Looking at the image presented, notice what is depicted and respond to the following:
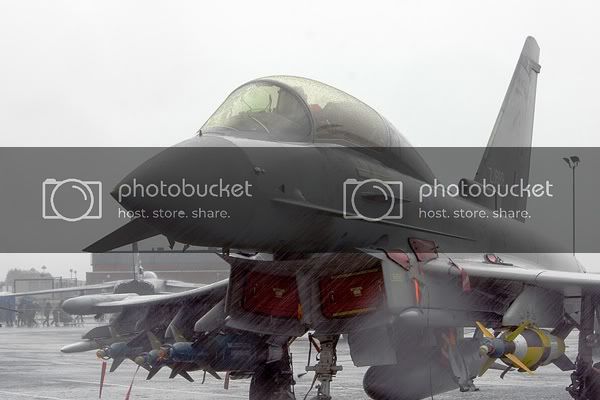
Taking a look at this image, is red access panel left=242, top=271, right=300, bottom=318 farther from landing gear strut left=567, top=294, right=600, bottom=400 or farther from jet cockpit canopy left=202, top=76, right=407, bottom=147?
landing gear strut left=567, top=294, right=600, bottom=400

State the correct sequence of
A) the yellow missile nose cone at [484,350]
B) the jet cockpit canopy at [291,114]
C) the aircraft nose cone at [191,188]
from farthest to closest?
the yellow missile nose cone at [484,350] < the jet cockpit canopy at [291,114] < the aircraft nose cone at [191,188]

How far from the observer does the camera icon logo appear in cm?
699

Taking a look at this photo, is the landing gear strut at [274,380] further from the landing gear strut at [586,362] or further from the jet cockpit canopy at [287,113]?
the landing gear strut at [586,362]

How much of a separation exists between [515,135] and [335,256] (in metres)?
5.61

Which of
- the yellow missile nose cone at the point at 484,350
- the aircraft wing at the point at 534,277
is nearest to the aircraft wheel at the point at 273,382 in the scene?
the aircraft wing at the point at 534,277

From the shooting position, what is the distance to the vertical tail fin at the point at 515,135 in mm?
11125

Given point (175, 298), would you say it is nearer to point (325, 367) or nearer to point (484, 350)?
point (325, 367)

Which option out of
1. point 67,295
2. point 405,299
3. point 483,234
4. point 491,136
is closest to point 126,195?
point 405,299

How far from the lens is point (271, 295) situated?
302 inches

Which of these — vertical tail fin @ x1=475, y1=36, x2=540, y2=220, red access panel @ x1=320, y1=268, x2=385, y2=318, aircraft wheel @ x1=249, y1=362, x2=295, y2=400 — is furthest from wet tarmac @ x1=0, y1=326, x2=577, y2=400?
red access panel @ x1=320, y1=268, x2=385, y2=318

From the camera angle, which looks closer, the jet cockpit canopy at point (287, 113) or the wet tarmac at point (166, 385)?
the jet cockpit canopy at point (287, 113)

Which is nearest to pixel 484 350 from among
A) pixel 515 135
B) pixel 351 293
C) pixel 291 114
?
pixel 351 293

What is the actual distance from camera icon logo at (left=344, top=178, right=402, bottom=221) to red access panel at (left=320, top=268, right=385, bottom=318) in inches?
21.9

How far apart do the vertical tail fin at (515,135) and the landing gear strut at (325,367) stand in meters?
4.11
